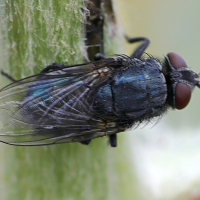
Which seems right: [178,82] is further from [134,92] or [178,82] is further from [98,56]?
[98,56]

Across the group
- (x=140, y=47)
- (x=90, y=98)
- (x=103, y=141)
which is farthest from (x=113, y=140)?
(x=140, y=47)

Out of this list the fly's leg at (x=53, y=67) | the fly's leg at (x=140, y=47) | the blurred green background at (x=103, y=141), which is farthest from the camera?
the fly's leg at (x=140, y=47)

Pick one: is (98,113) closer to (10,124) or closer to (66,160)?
(66,160)

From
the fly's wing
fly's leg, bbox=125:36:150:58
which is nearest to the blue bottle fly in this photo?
the fly's wing

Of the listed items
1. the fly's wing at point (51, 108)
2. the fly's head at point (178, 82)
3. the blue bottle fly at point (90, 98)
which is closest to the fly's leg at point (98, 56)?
the blue bottle fly at point (90, 98)

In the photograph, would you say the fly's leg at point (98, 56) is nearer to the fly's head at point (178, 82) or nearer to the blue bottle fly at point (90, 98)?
the blue bottle fly at point (90, 98)

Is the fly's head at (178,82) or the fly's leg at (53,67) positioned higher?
the fly's leg at (53,67)

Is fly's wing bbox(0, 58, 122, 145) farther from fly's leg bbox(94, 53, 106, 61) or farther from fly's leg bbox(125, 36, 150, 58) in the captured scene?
fly's leg bbox(125, 36, 150, 58)
